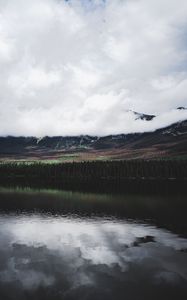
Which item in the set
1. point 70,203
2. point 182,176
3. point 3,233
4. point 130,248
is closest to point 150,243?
point 130,248

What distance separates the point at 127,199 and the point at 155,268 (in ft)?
195

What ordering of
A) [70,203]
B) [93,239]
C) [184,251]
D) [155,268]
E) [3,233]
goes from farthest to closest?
1. [70,203]
2. [3,233]
3. [93,239]
4. [184,251]
5. [155,268]

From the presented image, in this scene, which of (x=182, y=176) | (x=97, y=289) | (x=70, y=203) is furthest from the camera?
(x=182, y=176)

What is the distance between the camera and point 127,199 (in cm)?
9869

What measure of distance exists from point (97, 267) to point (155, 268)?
21.6 feet

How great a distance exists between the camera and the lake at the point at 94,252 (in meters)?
33.6

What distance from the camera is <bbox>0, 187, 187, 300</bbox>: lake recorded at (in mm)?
33625

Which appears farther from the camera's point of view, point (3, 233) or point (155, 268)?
point (3, 233)

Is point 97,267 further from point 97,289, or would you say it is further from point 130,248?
point 130,248

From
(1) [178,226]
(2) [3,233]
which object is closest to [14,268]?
(2) [3,233]

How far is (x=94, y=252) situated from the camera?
154ft

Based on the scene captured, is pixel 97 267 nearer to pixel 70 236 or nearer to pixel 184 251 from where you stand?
pixel 184 251

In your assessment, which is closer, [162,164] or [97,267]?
[97,267]

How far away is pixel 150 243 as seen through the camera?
1993 inches
